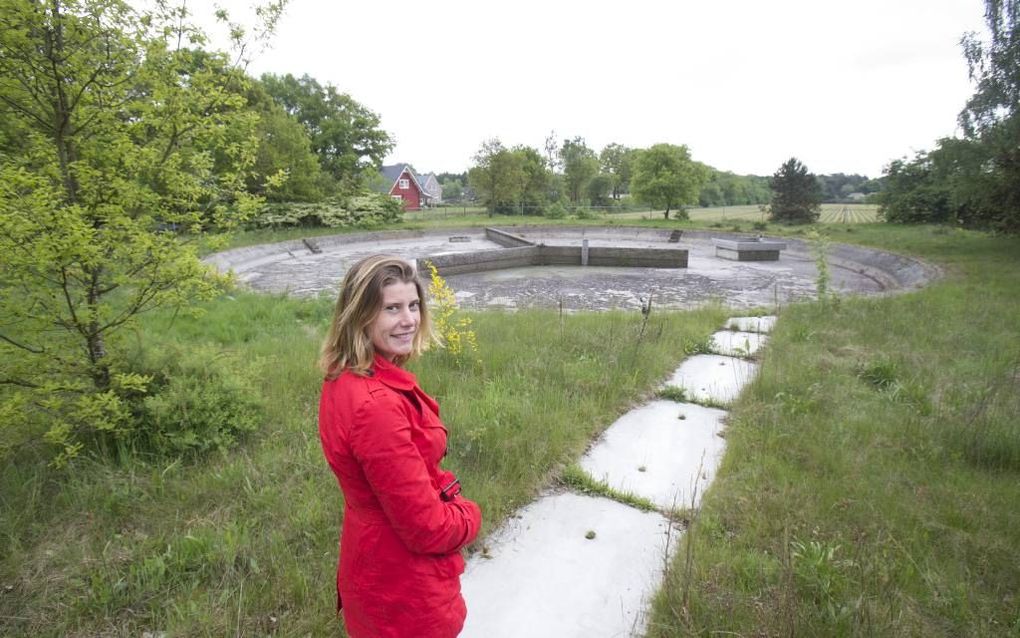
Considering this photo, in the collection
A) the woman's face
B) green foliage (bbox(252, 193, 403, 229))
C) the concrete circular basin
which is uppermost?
green foliage (bbox(252, 193, 403, 229))

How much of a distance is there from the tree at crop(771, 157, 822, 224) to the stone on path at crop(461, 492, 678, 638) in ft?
125

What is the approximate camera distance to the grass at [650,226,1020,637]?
95.1 inches

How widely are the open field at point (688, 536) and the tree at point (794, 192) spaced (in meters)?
33.9

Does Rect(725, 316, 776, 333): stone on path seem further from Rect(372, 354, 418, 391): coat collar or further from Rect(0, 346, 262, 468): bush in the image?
Rect(372, 354, 418, 391): coat collar

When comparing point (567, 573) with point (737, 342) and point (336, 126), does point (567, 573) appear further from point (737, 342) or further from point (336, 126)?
point (336, 126)

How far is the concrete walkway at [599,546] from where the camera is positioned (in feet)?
8.36

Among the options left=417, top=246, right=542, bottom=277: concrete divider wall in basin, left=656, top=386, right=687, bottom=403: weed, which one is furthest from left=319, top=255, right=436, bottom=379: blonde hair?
left=417, top=246, right=542, bottom=277: concrete divider wall in basin

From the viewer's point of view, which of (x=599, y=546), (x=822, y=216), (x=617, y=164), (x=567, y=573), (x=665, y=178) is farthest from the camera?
(x=617, y=164)

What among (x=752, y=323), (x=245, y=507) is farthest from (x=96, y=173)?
(x=752, y=323)

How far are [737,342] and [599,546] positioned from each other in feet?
→ 17.5

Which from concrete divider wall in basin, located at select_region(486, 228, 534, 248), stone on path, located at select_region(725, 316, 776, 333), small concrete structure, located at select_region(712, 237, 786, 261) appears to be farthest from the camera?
concrete divider wall in basin, located at select_region(486, 228, 534, 248)

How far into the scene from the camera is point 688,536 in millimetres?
2562

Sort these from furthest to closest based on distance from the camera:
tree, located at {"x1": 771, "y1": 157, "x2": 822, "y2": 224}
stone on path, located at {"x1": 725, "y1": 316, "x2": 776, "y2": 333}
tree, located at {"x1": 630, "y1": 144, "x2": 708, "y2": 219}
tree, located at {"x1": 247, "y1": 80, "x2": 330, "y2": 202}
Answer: tree, located at {"x1": 630, "y1": 144, "x2": 708, "y2": 219} → tree, located at {"x1": 771, "y1": 157, "x2": 822, "y2": 224} → tree, located at {"x1": 247, "y1": 80, "x2": 330, "y2": 202} → stone on path, located at {"x1": 725, "y1": 316, "x2": 776, "y2": 333}

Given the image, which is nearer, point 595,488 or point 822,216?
point 595,488
